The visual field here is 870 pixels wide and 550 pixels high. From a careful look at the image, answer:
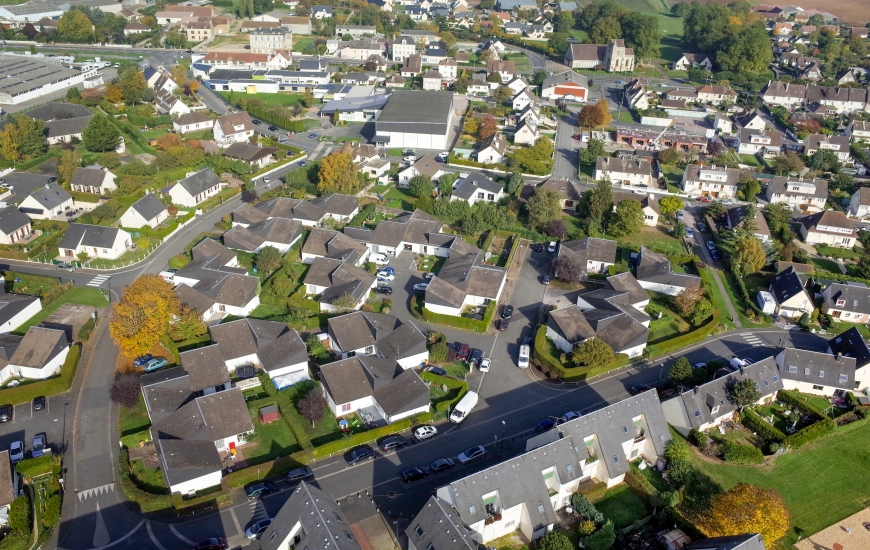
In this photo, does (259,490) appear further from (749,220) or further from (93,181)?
(749,220)

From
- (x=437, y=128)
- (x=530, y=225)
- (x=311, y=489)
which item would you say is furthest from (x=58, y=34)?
(x=311, y=489)

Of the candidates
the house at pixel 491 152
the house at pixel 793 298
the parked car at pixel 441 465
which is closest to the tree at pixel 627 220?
the house at pixel 793 298

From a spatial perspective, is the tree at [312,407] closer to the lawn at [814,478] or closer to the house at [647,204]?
the lawn at [814,478]

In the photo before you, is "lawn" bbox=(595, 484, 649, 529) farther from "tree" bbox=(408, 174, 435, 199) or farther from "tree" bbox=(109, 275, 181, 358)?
"tree" bbox=(408, 174, 435, 199)

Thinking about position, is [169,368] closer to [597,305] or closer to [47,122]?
[597,305]

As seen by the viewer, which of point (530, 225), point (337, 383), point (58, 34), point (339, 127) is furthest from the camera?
point (58, 34)

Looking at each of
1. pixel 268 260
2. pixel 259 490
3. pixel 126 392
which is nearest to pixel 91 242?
pixel 268 260

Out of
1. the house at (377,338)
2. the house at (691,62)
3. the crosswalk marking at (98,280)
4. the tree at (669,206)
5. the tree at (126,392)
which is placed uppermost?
the house at (691,62)
